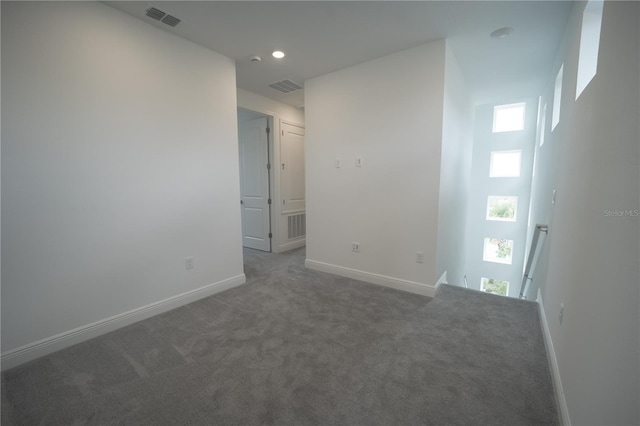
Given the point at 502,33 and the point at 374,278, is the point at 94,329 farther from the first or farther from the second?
the point at 502,33

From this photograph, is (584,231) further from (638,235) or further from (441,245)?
(441,245)

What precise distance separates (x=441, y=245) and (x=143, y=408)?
2.92m

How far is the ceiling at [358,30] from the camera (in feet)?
6.84

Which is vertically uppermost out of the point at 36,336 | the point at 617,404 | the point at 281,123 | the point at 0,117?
the point at 281,123

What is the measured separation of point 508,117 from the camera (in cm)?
541

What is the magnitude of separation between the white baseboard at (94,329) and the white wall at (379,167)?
64.5 inches

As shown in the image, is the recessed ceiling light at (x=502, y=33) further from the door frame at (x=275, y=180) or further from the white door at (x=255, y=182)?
the white door at (x=255, y=182)

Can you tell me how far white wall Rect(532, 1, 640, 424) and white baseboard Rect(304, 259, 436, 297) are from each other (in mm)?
1247

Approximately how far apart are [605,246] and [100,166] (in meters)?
3.12

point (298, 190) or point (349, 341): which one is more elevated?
point (298, 190)

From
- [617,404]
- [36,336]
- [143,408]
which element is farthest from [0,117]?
[617,404]

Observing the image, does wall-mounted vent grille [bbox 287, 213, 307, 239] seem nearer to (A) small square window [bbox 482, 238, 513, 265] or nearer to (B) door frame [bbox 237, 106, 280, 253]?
(B) door frame [bbox 237, 106, 280, 253]

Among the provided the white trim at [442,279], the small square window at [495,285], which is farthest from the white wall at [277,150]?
the small square window at [495,285]

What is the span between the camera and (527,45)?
106 inches
